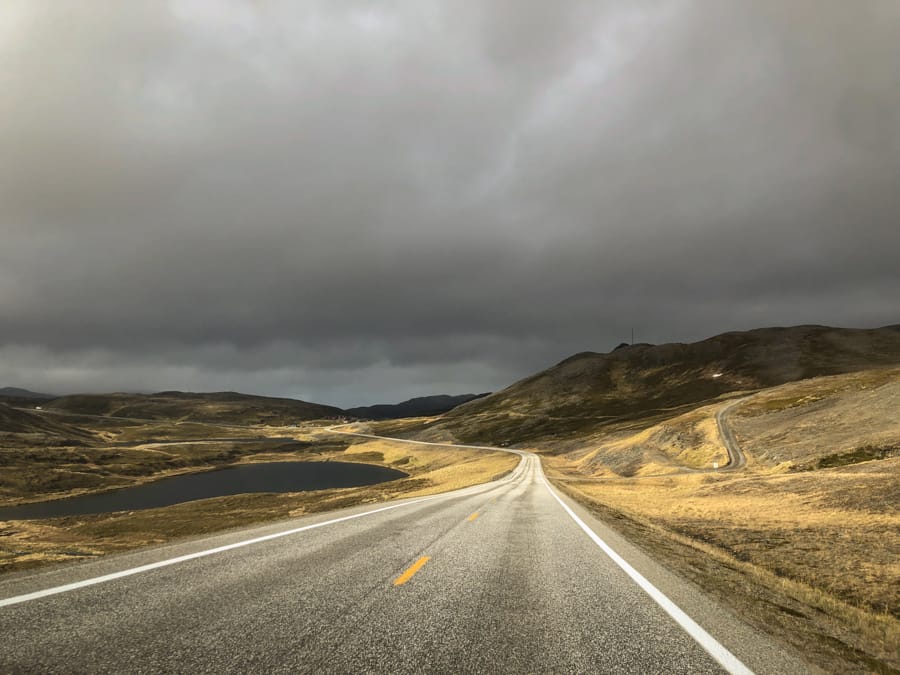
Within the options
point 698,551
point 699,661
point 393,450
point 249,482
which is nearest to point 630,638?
point 699,661

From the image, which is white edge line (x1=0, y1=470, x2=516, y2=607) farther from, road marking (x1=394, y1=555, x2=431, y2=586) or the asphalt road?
road marking (x1=394, y1=555, x2=431, y2=586)

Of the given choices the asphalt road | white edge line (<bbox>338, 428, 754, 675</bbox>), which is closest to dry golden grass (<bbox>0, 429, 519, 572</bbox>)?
the asphalt road

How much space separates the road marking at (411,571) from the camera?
7195 millimetres

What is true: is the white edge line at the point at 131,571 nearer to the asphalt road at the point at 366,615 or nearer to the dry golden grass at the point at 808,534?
the asphalt road at the point at 366,615

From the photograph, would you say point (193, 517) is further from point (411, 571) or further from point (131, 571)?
point (411, 571)

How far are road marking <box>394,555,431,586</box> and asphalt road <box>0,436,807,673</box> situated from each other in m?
0.03

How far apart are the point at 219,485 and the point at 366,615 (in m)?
105

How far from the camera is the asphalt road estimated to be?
4.47 metres

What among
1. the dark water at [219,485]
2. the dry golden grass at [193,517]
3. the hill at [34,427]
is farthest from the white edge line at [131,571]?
the hill at [34,427]

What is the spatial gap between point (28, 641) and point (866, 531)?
21048 millimetres

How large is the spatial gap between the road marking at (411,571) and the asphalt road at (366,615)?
0.11ft

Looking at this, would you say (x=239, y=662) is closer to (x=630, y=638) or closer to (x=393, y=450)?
(x=630, y=638)

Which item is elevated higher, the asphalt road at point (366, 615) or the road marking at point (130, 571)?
the asphalt road at point (366, 615)

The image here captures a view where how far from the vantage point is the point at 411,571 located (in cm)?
787
